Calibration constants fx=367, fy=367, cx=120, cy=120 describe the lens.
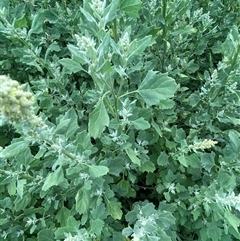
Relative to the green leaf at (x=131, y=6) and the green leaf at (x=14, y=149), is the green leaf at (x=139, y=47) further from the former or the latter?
the green leaf at (x=14, y=149)

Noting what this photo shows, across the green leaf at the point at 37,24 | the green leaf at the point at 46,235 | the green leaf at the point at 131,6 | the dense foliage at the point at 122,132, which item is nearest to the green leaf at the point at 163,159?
the dense foliage at the point at 122,132

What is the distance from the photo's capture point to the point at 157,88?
5.21 feet

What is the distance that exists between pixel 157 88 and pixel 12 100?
72 centimetres

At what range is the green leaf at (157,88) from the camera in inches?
61.2

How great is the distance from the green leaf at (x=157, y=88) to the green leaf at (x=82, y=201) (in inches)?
22.9

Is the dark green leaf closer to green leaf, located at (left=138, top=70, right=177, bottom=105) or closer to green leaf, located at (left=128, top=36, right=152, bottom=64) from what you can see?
green leaf, located at (left=138, top=70, right=177, bottom=105)

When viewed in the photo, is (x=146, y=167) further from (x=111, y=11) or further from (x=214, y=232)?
(x=111, y=11)

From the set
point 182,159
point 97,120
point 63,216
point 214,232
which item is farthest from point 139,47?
point 214,232

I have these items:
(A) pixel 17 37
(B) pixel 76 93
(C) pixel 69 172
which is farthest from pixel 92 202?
(A) pixel 17 37

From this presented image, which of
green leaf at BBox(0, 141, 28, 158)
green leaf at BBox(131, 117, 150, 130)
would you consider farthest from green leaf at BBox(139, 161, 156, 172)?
green leaf at BBox(0, 141, 28, 158)

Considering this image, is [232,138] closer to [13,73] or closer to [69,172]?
[69,172]

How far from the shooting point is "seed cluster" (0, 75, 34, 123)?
1052 mm

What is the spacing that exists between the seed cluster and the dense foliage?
25 centimetres

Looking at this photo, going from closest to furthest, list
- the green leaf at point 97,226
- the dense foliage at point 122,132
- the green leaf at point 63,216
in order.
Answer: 1. the dense foliage at point 122,132
2. the green leaf at point 97,226
3. the green leaf at point 63,216
